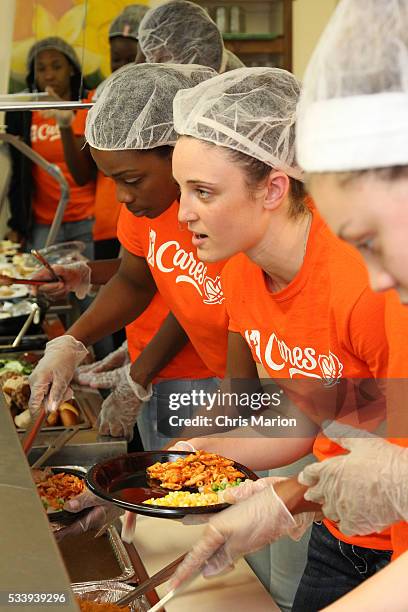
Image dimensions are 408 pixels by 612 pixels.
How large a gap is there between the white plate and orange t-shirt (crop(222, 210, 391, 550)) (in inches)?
54.0

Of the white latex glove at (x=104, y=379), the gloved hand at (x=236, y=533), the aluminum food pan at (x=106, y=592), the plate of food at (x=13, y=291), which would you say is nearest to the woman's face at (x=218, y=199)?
the gloved hand at (x=236, y=533)

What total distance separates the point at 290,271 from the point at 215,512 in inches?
17.8

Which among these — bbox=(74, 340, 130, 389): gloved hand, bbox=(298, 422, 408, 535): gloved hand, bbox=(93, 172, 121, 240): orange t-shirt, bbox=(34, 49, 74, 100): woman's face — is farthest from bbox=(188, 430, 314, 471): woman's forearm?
bbox=(93, 172, 121, 240): orange t-shirt

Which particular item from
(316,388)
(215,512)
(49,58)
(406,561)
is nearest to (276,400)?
(316,388)

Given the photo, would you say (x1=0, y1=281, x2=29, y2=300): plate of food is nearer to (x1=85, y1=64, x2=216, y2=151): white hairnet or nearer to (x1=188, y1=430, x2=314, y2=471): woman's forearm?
(x1=85, y1=64, x2=216, y2=151): white hairnet

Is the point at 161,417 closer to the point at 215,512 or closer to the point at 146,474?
the point at 146,474

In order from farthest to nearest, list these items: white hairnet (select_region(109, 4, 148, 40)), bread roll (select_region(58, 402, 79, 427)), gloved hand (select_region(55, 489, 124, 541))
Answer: white hairnet (select_region(109, 4, 148, 40)) → bread roll (select_region(58, 402, 79, 427)) → gloved hand (select_region(55, 489, 124, 541))

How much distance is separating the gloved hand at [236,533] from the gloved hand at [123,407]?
0.92 m

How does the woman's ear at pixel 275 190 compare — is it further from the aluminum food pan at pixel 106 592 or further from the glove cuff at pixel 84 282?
the glove cuff at pixel 84 282

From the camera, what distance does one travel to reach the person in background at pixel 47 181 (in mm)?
3994

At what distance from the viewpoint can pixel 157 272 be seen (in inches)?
88.4

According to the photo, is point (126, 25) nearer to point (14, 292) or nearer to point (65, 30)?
point (65, 30)

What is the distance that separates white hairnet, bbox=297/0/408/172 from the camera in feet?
2.81

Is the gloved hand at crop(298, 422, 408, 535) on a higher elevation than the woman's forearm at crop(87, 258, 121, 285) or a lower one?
lower
